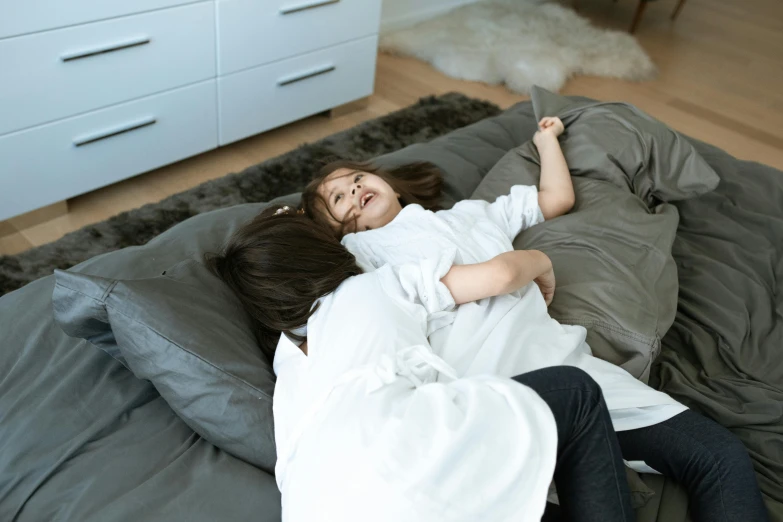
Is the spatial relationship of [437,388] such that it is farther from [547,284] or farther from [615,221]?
[615,221]

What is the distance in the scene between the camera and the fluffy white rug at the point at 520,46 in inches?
131

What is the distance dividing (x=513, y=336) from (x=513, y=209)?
42cm

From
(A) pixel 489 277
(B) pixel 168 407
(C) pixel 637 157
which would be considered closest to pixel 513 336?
(A) pixel 489 277

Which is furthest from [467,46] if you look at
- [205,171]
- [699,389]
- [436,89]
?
[699,389]

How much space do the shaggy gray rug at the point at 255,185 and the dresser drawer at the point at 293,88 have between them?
0.20 m

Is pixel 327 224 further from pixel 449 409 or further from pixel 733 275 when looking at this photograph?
pixel 733 275

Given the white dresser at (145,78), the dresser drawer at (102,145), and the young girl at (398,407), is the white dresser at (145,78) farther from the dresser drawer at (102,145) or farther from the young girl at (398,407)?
the young girl at (398,407)

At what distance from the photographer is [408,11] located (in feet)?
12.3

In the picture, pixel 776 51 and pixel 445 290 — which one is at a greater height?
pixel 445 290

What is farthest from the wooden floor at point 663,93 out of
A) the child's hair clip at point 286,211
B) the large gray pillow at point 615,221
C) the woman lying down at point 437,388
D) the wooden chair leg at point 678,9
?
the large gray pillow at point 615,221

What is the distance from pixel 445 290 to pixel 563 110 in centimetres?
85

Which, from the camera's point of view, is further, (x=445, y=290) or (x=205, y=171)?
(x=205, y=171)

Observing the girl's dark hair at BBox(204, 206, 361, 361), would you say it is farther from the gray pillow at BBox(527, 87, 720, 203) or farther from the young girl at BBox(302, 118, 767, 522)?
the gray pillow at BBox(527, 87, 720, 203)

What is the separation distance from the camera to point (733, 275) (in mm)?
1592
